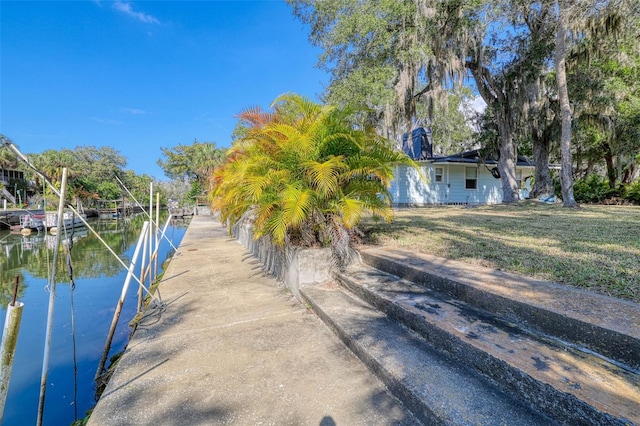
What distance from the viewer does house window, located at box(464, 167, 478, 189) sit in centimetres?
1587

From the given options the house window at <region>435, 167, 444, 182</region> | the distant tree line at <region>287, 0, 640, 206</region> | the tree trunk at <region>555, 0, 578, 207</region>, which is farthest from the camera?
the house window at <region>435, 167, 444, 182</region>

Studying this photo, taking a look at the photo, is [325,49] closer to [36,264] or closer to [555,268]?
Result: [555,268]

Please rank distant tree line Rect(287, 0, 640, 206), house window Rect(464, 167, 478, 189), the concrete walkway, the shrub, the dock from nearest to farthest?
the dock
the concrete walkway
distant tree line Rect(287, 0, 640, 206)
the shrub
house window Rect(464, 167, 478, 189)

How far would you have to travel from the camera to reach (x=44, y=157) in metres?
33.0

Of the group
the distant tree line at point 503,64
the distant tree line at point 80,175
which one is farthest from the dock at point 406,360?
the distant tree line at point 80,175

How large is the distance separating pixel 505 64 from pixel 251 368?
1398 cm

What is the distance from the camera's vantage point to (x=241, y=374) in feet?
6.90

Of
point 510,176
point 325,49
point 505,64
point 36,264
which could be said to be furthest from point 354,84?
point 36,264

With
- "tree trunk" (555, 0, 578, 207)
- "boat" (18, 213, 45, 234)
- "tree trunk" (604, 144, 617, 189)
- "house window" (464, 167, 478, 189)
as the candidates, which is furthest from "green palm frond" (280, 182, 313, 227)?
"boat" (18, 213, 45, 234)

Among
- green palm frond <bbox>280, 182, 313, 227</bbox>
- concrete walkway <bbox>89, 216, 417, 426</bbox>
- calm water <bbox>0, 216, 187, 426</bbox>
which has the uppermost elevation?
green palm frond <bbox>280, 182, 313, 227</bbox>

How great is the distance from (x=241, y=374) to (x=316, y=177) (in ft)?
6.69

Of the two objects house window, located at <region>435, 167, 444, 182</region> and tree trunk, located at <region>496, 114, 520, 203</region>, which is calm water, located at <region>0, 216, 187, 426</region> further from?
tree trunk, located at <region>496, 114, 520, 203</region>

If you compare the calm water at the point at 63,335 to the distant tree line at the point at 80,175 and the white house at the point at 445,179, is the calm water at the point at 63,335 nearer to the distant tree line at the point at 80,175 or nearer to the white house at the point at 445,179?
the white house at the point at 445,179

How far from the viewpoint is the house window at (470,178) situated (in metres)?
15.9
